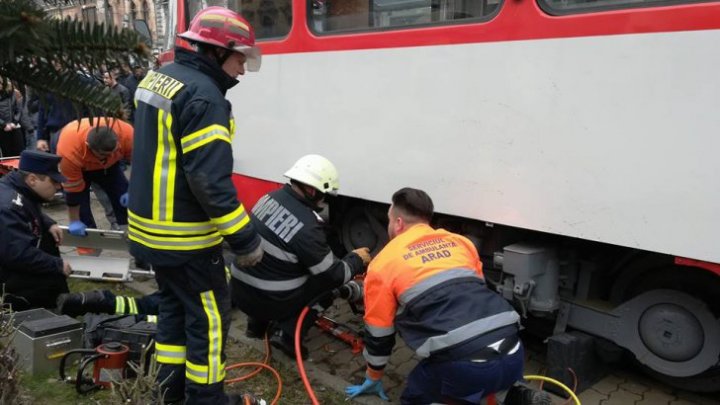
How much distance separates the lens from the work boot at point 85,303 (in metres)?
3.43

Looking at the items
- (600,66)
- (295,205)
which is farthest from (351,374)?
(600,66)

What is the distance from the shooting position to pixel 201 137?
223cm

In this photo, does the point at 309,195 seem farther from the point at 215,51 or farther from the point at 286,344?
the point at 215,51

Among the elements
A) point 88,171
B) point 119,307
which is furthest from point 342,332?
point 88,171

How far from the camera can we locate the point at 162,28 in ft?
17.0

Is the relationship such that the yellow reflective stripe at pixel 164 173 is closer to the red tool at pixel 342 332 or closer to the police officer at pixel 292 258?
the police officer at pixel 292 258

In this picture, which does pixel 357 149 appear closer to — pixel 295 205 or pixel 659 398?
pixel 295 205

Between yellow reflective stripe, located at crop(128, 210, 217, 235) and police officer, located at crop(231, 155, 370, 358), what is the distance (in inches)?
26.9

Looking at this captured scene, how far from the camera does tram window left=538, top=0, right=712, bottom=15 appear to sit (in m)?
2.33

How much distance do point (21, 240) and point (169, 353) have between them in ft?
4.43

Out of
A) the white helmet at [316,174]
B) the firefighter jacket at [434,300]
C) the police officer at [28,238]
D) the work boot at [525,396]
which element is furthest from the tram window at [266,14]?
the work boot at [525,396]

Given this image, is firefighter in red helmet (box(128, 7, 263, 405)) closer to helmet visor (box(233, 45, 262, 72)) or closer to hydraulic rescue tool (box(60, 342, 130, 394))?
helmet visor (box(233, 45, 262, 72))

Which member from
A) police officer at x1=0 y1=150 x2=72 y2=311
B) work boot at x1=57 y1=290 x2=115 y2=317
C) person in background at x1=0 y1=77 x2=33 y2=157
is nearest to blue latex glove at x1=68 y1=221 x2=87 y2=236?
police officer at x1=0 y1=150 x2=72 y2=311

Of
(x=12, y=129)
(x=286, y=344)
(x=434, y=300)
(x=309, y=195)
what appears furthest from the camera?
(x=12, y=129)
